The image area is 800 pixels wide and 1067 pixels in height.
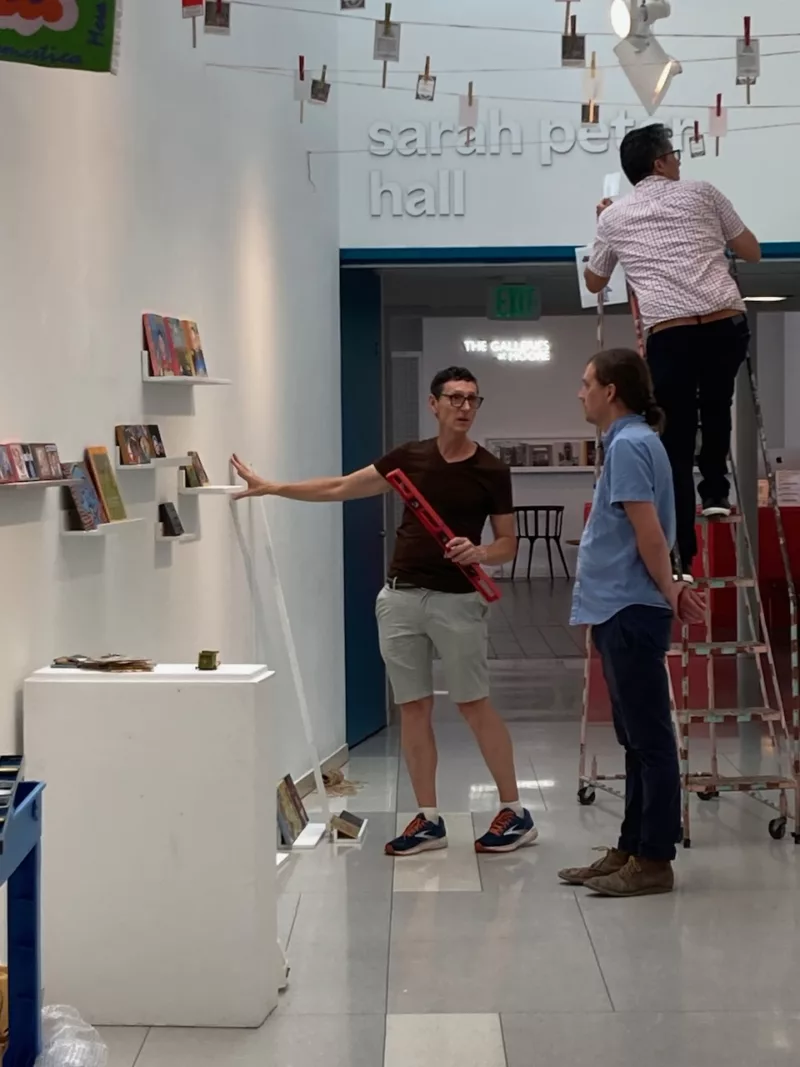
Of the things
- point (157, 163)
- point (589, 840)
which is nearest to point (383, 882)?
point (589, 840)

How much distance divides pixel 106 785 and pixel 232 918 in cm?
43

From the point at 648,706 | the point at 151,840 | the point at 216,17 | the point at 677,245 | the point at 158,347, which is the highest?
the point at 216,17

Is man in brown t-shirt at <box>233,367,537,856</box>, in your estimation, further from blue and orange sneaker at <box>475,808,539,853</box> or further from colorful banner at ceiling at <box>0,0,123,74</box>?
colorful banner at ceiling at <box>0,0,123,74</box>

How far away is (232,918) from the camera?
3.06m

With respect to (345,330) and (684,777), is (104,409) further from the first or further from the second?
(345,330)

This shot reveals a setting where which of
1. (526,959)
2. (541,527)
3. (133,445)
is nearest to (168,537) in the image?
(133,445)

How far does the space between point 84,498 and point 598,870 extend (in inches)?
83.2

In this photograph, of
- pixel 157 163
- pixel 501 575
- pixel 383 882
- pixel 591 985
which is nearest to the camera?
pixel 591 985

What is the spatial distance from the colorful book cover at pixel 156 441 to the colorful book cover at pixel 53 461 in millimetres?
771

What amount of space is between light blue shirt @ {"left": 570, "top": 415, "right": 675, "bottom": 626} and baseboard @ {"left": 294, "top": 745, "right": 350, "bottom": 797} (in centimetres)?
193

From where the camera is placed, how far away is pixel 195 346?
13.8 ft

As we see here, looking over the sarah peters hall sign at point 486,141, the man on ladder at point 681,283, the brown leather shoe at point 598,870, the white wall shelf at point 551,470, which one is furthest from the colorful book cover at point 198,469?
the white wall shelf at point 551,470

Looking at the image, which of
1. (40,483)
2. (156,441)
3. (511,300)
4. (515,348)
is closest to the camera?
(40,483)

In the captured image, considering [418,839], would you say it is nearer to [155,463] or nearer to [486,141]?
[155,463]
